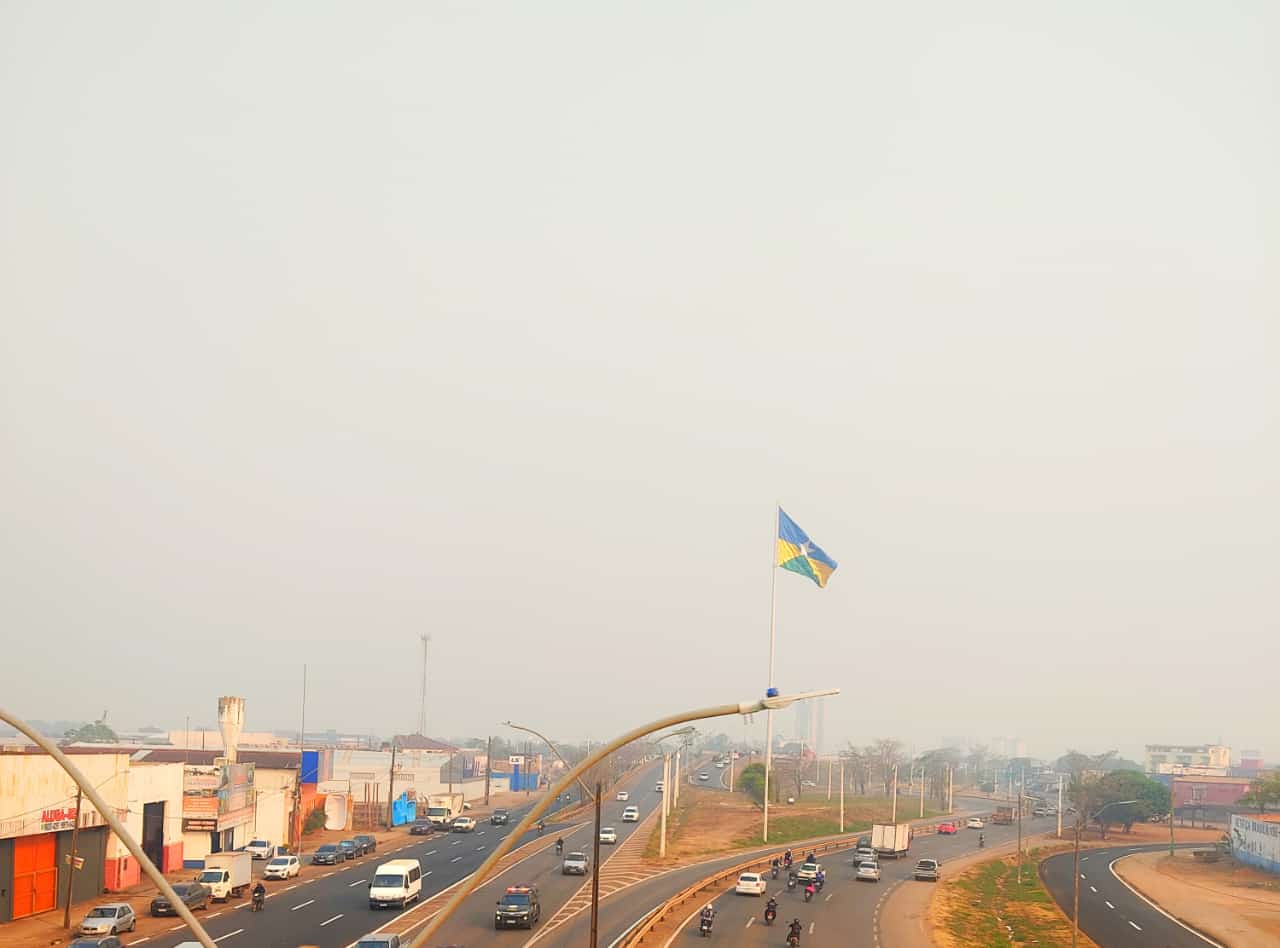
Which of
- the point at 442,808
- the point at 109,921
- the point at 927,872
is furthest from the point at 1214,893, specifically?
the point at 109,921

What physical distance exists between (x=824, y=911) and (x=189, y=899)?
120 ft

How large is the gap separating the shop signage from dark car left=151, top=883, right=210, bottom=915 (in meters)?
6.36

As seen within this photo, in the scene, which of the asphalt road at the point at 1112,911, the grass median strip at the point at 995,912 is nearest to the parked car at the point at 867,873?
the grass median strip at the point at 995,912

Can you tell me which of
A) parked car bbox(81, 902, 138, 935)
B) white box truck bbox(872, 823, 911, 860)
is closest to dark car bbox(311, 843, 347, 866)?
parked car bbox(81, 902, 138, 935)

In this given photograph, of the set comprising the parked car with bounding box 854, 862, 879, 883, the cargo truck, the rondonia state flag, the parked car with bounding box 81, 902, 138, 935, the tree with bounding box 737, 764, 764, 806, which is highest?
the rondonia state flag

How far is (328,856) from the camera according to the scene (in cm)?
9131

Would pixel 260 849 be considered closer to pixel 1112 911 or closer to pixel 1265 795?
pixel 1112 911

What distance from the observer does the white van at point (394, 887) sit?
2635 inches

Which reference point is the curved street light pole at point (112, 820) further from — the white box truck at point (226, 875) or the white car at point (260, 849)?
the white car at point (260, 849)

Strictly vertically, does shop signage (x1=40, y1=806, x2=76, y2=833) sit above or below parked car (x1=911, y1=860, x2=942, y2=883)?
above

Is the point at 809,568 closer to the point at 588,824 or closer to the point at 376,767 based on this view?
the point at 588,824

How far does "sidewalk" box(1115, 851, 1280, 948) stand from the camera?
7925 cm

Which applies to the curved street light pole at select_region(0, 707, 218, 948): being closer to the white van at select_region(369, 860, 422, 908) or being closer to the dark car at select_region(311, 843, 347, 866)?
the white van at select_region(369, 860, 422, 908)

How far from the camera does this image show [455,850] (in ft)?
340
